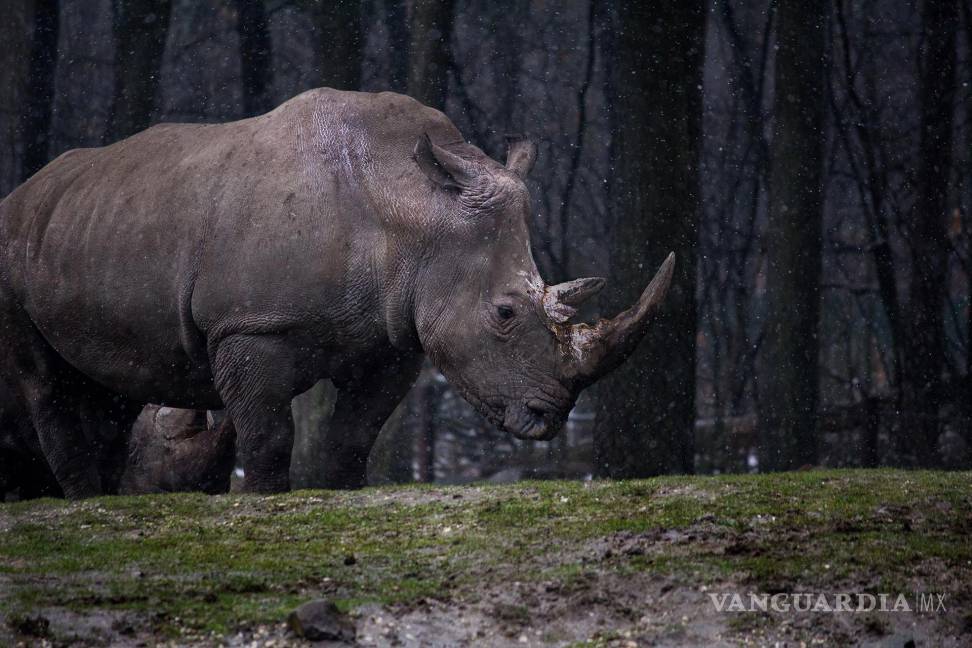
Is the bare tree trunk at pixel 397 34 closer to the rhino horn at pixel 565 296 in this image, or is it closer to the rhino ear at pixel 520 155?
the rhino ear at pixel 520 155

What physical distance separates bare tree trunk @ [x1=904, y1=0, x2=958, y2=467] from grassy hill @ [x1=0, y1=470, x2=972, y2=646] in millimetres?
6436

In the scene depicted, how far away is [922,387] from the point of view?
1261cm

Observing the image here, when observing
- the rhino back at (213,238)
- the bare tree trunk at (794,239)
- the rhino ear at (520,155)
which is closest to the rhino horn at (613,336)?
the rhino back at (213,238)

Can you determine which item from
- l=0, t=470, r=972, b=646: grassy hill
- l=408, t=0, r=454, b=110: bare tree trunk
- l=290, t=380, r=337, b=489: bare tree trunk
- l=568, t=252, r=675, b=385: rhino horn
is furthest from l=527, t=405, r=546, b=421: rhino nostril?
l=290, t=380, r=337, b=489: bare tree trunk

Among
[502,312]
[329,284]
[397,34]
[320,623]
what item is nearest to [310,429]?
[397,34]

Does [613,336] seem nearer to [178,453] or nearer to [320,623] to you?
[320,623]

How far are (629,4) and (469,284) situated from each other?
3928 millimetres

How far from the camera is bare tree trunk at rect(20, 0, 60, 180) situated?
13.2 metres

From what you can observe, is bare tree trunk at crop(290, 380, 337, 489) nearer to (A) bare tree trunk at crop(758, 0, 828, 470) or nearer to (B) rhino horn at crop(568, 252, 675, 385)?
(A) bare tree trunk at crop(758, 0, 828, 470)

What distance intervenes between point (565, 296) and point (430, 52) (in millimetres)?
5262

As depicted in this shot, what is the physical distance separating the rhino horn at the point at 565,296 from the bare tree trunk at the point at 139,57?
6.99 metres

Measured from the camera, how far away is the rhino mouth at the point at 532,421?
21.6ft

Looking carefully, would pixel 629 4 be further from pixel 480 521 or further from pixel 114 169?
pixel 480 521

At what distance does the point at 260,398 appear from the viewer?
23.1 feet
